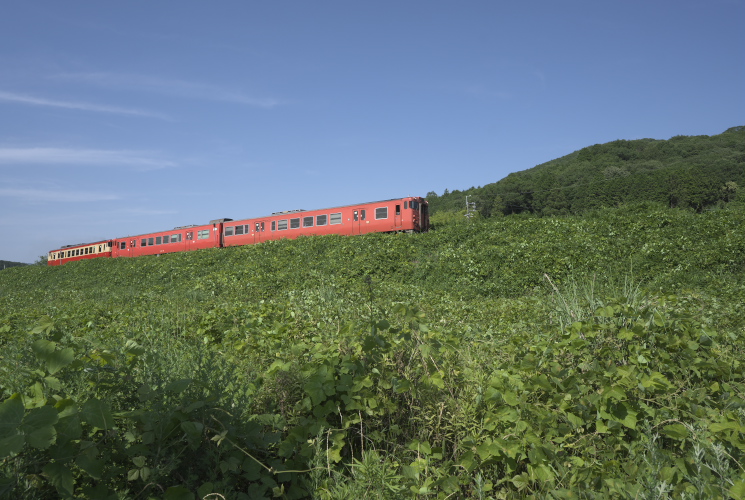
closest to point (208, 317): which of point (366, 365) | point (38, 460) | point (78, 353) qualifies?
point (78, 353)

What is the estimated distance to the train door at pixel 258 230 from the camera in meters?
27.0

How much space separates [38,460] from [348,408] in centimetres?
167

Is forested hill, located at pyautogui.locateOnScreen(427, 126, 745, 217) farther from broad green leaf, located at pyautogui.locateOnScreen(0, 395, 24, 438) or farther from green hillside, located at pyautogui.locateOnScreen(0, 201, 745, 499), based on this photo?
broad green leaf, located at pyautogui.locateOnScreen(0, 395, 24, 438)

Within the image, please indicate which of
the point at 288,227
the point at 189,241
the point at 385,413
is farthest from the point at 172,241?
the point at 385,413

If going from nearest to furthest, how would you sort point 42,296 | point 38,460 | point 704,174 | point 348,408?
point 38,460, point 348,408, point 42,296, point 704,174

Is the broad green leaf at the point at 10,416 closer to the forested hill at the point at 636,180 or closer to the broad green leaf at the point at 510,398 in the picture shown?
the broad green leaf at the point at 510,398

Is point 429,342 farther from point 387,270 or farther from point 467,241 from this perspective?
point 467,241

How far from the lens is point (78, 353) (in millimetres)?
3080

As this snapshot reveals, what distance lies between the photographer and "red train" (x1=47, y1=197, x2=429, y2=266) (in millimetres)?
22547

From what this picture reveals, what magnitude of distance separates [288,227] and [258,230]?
7.99 feet

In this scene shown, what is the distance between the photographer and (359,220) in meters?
23.4

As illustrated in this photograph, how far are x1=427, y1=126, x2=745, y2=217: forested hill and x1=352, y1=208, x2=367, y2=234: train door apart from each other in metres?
30.7

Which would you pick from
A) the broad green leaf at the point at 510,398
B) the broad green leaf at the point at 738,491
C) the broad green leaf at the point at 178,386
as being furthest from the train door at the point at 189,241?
the broad green leaf at the point at 738,491

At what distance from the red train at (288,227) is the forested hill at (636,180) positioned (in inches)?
1178
